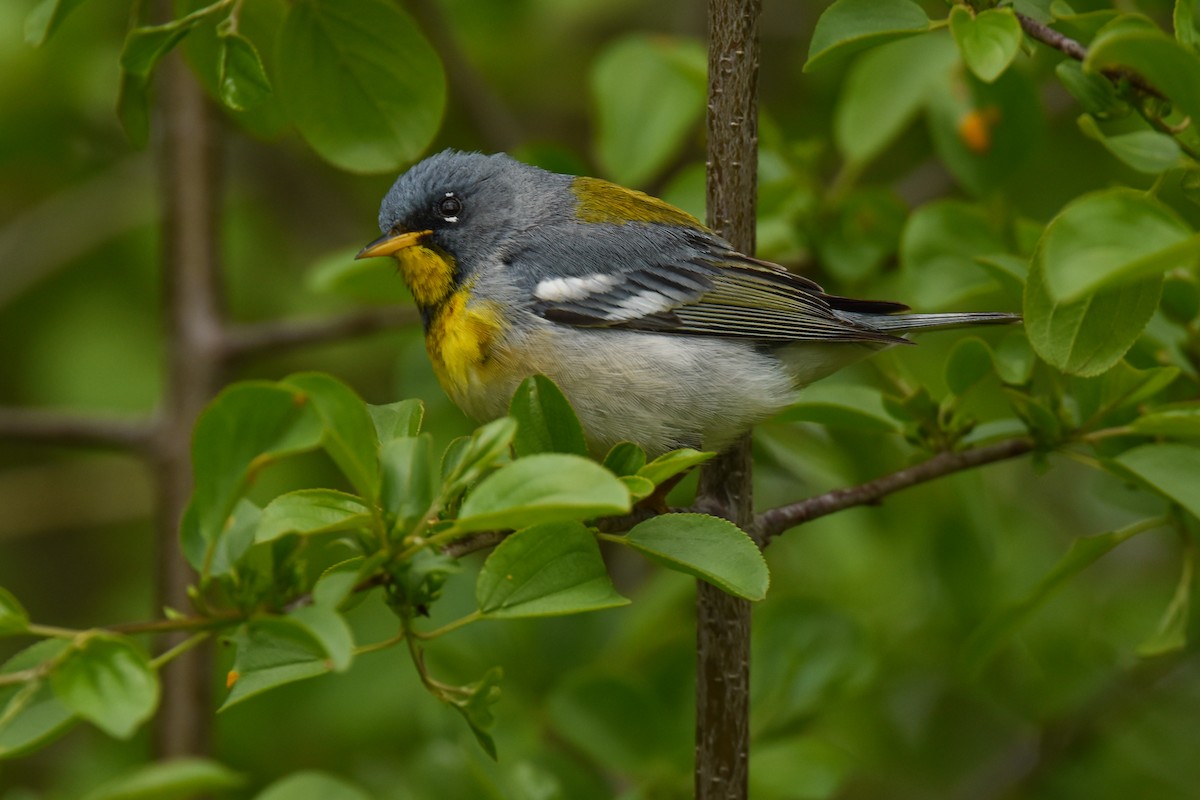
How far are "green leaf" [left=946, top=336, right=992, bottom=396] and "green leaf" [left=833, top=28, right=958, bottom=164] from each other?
3.50ft

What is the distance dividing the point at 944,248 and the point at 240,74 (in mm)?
1450

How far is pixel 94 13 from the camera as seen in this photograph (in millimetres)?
4473

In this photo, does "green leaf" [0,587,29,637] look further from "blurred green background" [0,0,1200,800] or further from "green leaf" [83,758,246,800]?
"blurred green background" [0,0,1200,800]

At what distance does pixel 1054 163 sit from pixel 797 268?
142cm

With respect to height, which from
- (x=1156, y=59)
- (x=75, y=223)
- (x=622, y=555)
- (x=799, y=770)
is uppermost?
(x=1156, y=59)

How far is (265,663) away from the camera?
5.90 ft

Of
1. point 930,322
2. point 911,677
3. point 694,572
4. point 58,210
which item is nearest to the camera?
point 694,572

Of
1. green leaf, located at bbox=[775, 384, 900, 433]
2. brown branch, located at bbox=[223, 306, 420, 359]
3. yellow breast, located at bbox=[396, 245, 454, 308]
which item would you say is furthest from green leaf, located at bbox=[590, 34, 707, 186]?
green leaf, located at bbox=[775, 384, 900, 433]

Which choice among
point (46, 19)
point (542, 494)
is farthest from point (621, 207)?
point (542, 494)

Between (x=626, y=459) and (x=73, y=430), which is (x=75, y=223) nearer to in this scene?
(x=73, y=430)

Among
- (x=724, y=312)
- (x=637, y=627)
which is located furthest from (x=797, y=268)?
(x=637, y=627)

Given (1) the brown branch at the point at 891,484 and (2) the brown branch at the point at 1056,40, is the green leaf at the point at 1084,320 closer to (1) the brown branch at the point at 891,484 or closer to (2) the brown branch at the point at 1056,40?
(2) the brown branch at the point at 1056,40

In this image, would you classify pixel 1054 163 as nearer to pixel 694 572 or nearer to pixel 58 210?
pixel 694 572

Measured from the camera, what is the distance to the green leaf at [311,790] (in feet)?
7.11
